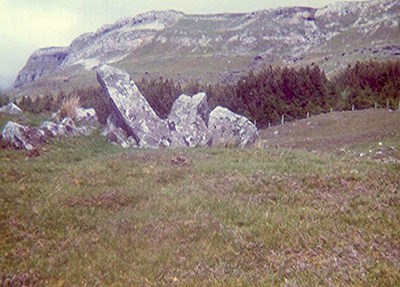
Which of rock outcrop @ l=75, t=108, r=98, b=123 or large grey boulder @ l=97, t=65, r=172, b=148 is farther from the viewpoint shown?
rock outcrop @ l=75, t=108, r=98, b=123

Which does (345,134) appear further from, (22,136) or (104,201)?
(104,201)

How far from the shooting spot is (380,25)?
18988 cm

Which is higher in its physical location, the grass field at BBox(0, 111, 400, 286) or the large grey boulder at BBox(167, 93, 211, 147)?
the grass field at BBox(0, 111, 400, 286)

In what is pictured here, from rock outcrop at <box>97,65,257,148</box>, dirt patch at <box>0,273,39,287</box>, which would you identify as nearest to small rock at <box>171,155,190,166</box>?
dirt patch at <box>0,273,39,287</box>

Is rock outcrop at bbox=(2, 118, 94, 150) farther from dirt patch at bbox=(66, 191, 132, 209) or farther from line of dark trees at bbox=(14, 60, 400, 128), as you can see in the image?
line of dark trees at bbox=(14, 60, 400, 128)

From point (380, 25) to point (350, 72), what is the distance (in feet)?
464

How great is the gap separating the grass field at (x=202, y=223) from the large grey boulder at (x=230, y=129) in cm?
1383

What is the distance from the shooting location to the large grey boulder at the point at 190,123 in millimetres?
32125

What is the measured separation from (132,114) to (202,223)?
22497mm

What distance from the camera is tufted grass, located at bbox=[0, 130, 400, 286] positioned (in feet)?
24.7

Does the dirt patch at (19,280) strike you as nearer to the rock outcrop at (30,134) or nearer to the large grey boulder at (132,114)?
the rock outcrop at (30,134)

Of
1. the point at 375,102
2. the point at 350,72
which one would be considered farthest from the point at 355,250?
the point at 350,72

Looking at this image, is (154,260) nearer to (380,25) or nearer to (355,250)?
(355,250)

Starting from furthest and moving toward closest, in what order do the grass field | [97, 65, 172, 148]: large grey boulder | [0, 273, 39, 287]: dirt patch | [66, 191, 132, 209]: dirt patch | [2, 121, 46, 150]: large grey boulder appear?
[97, 65, 172, 148]: large grey boulder, [2, 121, 46, 150]: large grey boulder, [66, 191, 132, 209]: dirt patch, the grass field, [0, 273, 39, 287]: dirt patch
